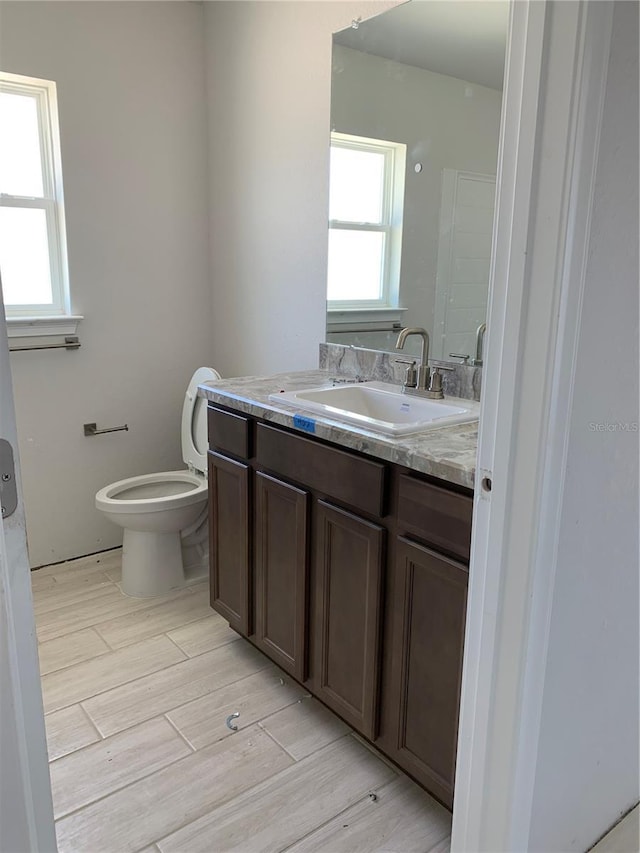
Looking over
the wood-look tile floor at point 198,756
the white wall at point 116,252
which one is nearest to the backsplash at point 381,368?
the white wall at point 116,252

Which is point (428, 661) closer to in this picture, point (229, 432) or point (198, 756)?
point (198, 756)

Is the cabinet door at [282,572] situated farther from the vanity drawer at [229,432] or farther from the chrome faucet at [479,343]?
the chrome faucet at [479,343]

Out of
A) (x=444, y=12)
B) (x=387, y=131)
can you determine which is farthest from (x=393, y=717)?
(x=444, y=12)

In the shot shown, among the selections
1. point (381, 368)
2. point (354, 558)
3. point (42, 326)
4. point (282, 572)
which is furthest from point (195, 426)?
point (354, 558)

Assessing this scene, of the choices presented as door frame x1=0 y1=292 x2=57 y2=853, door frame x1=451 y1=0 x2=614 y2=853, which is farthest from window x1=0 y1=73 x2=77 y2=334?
door frame x1=451 y1=0 x2=614 y2=853

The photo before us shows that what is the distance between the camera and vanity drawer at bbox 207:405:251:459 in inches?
77.4

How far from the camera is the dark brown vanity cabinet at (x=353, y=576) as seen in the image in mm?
1407

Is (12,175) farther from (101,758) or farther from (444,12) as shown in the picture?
(101,758)

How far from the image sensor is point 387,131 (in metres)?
2.11

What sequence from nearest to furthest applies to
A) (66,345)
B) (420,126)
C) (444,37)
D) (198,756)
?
(198,756)
(444,37)
(420,126)
(66,345)

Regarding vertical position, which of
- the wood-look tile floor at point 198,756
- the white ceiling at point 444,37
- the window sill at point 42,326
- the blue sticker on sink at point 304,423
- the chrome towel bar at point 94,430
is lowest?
the wood-look tile floor at point 198,756

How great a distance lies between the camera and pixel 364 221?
87.3 inches

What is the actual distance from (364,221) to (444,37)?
1.93 ft

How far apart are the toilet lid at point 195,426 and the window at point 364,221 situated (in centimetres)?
75
